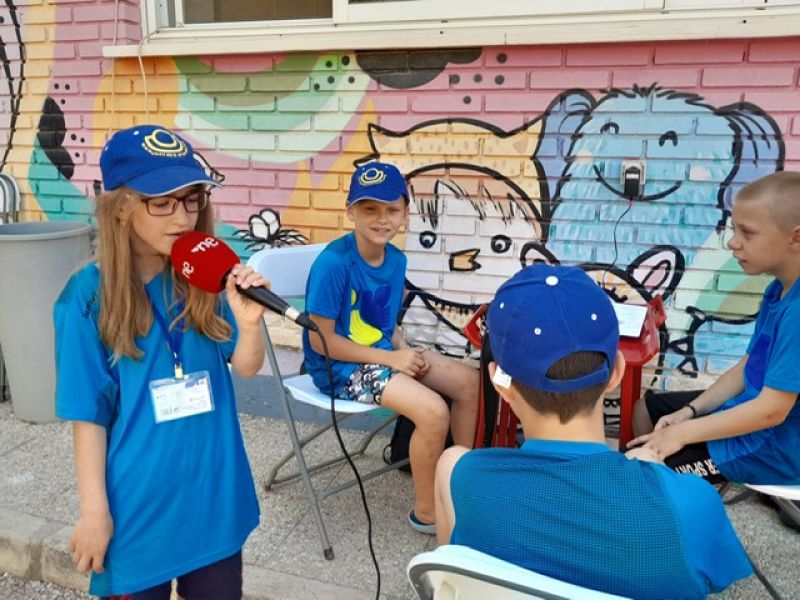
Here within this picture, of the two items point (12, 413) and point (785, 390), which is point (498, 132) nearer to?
point (785, 390)

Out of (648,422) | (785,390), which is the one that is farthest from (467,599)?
(648,422)

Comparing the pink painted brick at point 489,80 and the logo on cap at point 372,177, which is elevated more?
the pink painted brick at point 489,80

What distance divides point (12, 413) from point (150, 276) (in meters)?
2.84

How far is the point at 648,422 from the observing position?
258cm

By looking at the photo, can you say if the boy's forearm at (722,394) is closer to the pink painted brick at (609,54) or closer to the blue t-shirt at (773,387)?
the blue t-shirt at (773,387)

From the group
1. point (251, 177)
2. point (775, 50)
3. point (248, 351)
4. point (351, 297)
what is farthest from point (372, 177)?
point (775, 50)

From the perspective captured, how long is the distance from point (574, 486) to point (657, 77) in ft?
8.27

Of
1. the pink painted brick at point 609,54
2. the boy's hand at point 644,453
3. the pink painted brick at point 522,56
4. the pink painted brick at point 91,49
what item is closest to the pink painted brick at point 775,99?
the pink painted brick at point 609,54

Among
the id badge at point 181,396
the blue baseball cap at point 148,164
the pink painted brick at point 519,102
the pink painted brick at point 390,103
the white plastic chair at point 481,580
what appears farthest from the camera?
the pink painted brick at point 390,103

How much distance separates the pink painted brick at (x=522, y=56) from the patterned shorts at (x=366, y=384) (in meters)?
1.66

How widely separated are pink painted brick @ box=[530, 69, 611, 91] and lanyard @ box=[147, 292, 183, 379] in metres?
2.27

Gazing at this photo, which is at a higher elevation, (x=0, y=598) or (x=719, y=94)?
(x=719, y=94)

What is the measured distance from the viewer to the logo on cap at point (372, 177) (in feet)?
8.77

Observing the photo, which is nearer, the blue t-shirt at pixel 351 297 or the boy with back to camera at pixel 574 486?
the boy with back to camera at pixel 574 486
